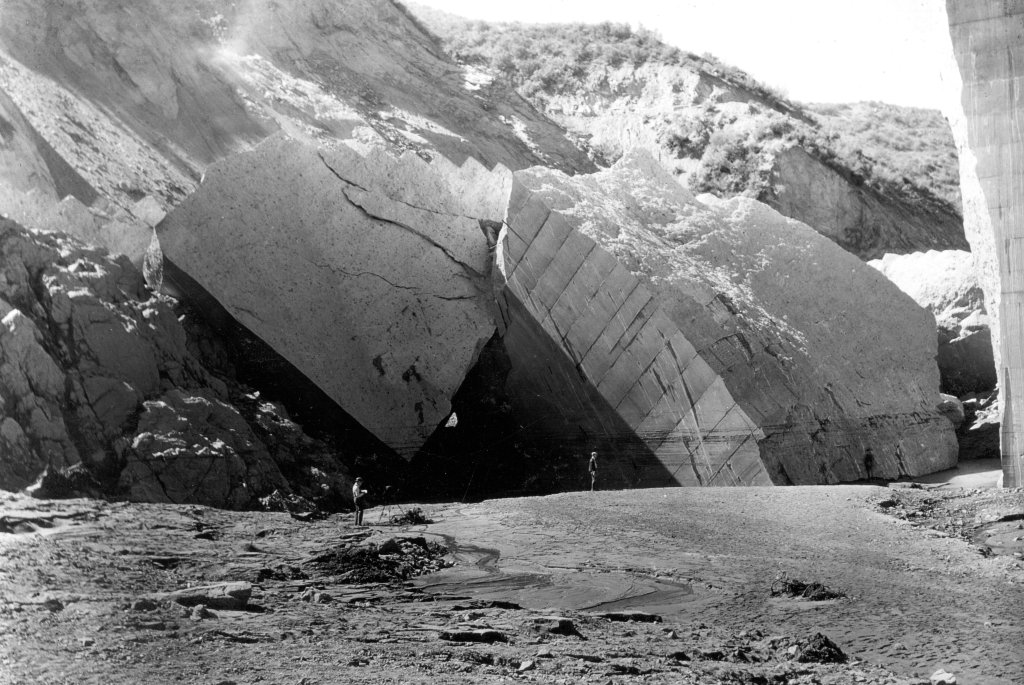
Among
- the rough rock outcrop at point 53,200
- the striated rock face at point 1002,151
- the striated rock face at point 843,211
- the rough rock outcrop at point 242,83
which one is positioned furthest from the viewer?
the striated rock face at point 843,211

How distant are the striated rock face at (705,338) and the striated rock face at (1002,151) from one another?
0.95 meters

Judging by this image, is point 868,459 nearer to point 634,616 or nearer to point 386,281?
point 386,281

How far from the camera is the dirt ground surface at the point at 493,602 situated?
2477mm

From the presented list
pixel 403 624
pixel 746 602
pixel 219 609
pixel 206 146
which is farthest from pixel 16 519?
pixel 206 146

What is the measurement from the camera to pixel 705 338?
553 cm

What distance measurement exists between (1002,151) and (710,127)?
12413 millimetres

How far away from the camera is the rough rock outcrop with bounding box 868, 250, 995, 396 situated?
8.04 m

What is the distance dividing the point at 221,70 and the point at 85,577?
481 inches

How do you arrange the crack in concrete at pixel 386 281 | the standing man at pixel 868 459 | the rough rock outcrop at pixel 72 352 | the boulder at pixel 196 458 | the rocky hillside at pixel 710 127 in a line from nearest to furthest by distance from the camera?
1. the rough rock outcrop at pixel 72 352
2. the boulder at pixel 196 458
3. the standing man at pixel 868 459
4. the crack in concrete at pixel 386 281
5. the rocky hillside at pixel 710 127

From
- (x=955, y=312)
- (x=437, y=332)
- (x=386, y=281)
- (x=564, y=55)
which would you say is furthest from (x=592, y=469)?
(x=564, y=55)

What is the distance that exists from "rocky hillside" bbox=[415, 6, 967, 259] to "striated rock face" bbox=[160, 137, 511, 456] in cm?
1000

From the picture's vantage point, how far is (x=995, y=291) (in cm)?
520

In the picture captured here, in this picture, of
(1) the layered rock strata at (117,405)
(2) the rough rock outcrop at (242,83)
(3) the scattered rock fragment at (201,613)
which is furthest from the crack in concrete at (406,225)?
(3) the scattered rock fragment at (201,613)

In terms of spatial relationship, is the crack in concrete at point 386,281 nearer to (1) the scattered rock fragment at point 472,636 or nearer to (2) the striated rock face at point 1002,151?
(2) the striated rock face at point 1002,151
